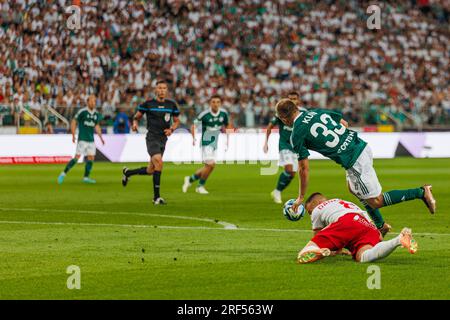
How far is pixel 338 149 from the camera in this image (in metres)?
13.6

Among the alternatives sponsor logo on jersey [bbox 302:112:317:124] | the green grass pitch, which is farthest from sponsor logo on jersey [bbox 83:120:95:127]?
sponsor logo on jersey [bbox 302:112:317:124]

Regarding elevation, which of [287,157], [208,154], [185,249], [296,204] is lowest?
[185,249]

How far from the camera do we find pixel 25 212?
1941cm

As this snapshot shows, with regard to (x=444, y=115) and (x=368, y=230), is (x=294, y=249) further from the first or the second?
(x=444, y=115)

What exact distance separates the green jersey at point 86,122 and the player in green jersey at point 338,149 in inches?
645

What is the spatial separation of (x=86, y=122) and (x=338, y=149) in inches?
672

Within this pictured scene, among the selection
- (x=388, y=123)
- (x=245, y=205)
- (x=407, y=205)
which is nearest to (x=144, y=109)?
(x=245, y=205)

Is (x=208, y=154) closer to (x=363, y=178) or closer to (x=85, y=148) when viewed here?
(x=85, y=148)

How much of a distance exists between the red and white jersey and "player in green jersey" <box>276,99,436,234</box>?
68cm

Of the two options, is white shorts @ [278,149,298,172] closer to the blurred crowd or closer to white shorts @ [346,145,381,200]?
white shorts @ [346,145,381,200]

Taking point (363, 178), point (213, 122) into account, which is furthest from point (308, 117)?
point (213, 122)

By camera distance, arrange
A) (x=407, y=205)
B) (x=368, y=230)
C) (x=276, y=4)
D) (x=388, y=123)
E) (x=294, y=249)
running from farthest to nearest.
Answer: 1. (x=276, y=4)
2. (x=388, y=123)
3. (x=407, y=205)
4. (x=294, y=249)
5. (x=368, y=230)

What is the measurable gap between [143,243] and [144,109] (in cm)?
833
